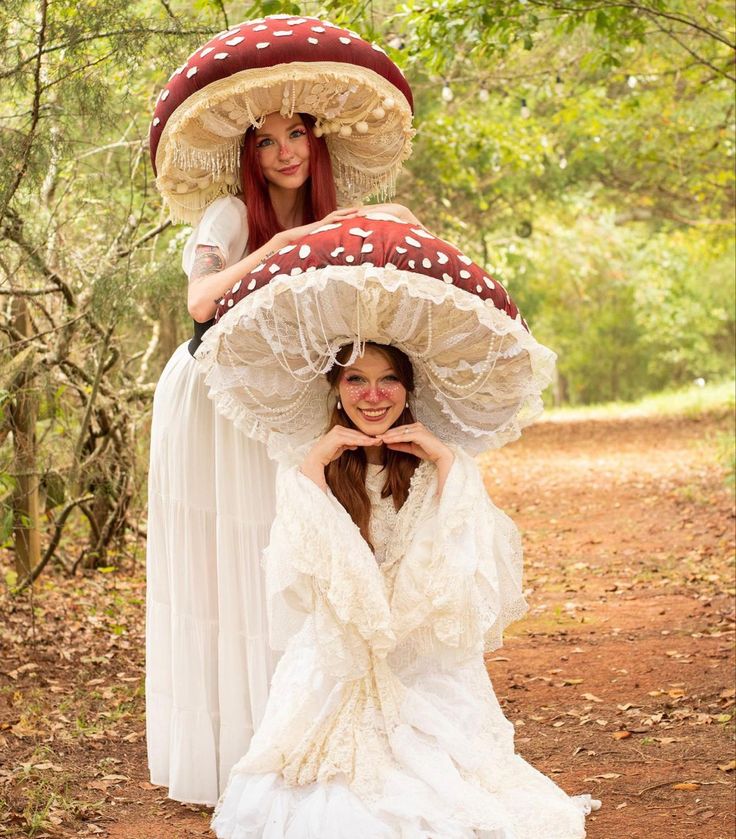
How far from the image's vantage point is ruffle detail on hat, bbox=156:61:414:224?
11.3 ft

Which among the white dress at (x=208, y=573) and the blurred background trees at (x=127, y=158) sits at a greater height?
the blurred background trees at (x=127, y=158)

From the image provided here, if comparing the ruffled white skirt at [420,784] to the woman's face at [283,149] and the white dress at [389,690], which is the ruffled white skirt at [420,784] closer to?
the white dress at [389,690]

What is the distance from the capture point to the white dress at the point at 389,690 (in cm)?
307

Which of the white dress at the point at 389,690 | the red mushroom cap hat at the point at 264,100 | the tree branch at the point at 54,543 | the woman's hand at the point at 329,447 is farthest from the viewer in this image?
the tree branch at the point at 54,543

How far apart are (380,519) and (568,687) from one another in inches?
95.3

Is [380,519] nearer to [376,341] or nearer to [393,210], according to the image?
[376,341]

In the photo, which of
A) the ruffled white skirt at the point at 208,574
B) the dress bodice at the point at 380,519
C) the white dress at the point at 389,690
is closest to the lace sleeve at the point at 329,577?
the white dress at the point at 389,690

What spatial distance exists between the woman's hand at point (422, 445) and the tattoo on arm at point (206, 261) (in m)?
0.80

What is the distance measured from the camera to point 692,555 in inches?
330

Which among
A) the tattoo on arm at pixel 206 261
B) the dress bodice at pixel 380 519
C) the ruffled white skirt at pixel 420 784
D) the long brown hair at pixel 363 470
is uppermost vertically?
the tattoo on arm at pixel 206 261

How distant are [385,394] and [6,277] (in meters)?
2.95

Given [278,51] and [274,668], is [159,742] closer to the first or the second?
[274,668]

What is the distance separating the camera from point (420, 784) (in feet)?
10.1

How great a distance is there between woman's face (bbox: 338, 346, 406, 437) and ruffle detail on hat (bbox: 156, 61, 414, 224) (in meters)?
0.88
